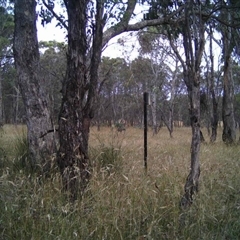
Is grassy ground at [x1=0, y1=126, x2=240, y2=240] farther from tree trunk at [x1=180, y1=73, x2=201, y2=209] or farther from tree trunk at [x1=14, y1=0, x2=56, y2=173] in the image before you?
tree trunk at [x1=14, y1=0, x2=56, y2=173]

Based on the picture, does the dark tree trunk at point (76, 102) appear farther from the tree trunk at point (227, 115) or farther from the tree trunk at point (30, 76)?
the tree trunk at point (227, 115)

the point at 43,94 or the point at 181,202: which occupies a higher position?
the point at 43,94

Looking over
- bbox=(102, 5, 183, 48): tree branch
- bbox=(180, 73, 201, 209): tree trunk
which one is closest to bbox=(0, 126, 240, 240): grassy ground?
bbox=(180, 73, 201, 209): tree trunk

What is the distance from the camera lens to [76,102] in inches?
145

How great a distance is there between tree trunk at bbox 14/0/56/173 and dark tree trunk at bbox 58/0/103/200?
4.61 ft

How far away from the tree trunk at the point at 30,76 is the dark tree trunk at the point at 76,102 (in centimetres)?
140

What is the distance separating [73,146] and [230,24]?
342cm

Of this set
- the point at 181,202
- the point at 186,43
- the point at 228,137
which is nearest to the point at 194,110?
the point at 186,43

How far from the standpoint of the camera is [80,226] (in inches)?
108

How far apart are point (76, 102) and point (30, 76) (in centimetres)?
177

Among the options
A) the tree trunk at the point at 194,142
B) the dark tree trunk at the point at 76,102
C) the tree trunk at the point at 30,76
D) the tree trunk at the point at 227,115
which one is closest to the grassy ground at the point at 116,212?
the tree trunk at the point at 194,142

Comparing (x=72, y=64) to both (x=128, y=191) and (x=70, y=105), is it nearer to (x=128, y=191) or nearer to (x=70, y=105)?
(x=70, y=105)

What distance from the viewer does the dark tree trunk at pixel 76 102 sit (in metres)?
3.63

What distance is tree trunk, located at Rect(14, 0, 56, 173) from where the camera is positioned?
4.99 meters
